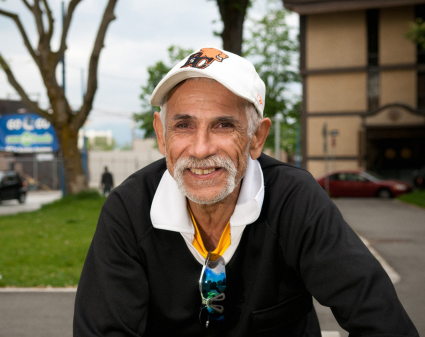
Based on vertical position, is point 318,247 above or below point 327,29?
below

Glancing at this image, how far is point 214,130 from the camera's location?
202 centimetres

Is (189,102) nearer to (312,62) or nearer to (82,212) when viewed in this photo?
(82,212)

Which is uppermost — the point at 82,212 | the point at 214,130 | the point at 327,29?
the point at 327,29

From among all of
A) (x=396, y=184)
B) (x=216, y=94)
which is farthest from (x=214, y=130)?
(x=396, y=184)

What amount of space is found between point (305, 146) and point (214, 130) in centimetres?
2715

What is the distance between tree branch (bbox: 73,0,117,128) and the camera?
592 inches

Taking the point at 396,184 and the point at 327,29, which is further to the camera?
the point at 327,29

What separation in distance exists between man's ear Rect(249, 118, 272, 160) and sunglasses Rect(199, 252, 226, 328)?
48 centimetres

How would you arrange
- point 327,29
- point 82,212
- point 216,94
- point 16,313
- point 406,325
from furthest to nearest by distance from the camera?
point 327,29 < point 82,212 < point 16,313 < point 216,94 < point 406,325

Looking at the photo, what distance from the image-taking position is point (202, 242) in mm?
2100

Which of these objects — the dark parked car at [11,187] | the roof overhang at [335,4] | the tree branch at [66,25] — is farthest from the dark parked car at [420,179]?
the dark parked car at [11,187]

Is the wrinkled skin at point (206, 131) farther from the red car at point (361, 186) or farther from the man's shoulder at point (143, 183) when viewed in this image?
the red car at point (361, 186)

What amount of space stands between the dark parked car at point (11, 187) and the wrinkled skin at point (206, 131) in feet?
72.2

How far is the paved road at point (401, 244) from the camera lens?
4809mm
